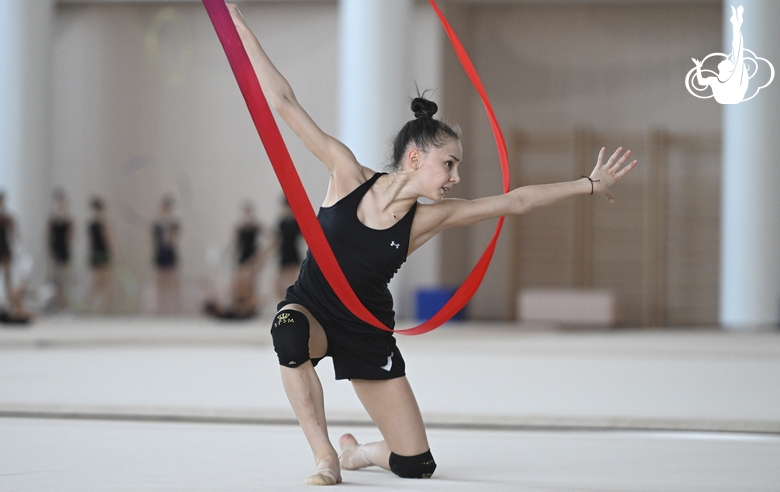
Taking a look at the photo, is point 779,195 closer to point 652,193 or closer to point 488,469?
point 652,193

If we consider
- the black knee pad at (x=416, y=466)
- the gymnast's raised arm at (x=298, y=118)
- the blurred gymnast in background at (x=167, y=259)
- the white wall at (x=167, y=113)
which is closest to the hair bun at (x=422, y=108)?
the gymnast's raised arm at (x=298, y=118)

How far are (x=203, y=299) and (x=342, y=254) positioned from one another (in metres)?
9.23

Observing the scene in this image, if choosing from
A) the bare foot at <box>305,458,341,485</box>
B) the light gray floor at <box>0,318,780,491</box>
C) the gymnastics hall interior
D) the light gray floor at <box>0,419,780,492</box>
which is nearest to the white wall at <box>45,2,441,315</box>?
the gymnastics hall interior

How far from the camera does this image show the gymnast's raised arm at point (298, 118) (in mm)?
2639

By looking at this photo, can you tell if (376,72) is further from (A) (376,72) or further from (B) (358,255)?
(B) (358,255)

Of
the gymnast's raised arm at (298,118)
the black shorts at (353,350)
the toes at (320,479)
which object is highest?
the gymnast's raised arm at (298,118)

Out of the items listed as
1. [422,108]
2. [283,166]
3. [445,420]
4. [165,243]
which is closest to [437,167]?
[422,108]

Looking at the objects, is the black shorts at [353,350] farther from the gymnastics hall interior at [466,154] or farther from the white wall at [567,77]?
the white wall at [567,77]

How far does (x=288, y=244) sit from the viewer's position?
9578 mm

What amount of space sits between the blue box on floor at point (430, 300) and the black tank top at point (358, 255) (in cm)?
758

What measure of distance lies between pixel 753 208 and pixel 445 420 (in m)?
6.86

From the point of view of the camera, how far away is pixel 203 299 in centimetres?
1150

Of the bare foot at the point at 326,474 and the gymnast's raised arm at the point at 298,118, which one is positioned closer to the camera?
the bare foot at the point at 326,474

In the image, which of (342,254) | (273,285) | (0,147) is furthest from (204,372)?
(0,147)
